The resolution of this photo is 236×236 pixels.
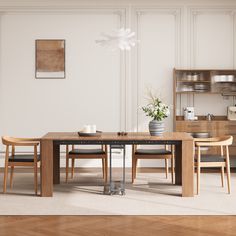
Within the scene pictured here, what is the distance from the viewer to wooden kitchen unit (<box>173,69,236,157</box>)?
8953mm

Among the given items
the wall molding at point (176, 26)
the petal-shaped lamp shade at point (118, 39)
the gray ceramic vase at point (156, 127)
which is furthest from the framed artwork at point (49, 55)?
the gray ceramic vase at point (156, 127)

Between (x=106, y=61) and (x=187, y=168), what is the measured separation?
348 centimetres

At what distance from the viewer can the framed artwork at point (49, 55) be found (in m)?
9.30

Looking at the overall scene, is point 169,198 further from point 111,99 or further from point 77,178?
point 111,99

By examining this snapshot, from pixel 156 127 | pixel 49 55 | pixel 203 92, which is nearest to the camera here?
pixel 156 127

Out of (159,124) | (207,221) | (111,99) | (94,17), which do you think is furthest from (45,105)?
(207,221)

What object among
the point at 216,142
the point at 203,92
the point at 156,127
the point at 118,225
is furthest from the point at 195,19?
the point at 118,225

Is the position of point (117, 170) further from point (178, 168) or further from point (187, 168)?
point (187, 168)

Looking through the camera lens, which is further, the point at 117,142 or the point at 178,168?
the point at 178,168

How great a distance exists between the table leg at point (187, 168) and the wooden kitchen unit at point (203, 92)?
2461 millimetres

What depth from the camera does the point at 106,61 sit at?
938 centimetres

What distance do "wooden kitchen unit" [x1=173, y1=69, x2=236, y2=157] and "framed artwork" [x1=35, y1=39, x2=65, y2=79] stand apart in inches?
80.0

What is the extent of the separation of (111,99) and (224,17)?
2491 mm

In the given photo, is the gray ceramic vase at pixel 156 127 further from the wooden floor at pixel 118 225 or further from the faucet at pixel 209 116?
the faucet at pixel 209 116
